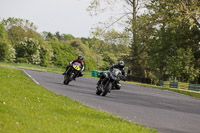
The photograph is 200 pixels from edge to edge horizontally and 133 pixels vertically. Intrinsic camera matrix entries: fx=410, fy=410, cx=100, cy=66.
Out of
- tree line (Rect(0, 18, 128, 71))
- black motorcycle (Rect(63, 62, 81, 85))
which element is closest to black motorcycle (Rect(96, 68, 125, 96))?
black motorcycle (Rect(63, 62, 81, 85))

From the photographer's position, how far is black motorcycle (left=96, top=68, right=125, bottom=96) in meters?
17.6

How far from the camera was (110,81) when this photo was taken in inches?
699

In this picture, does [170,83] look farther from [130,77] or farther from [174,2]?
[174,2]

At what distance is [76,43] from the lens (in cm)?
15462

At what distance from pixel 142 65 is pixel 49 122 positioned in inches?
2348

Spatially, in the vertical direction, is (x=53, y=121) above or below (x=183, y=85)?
below

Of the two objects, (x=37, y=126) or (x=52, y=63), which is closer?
(x=37, y=126)

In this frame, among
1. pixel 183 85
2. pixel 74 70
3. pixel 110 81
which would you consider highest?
pixel 74 70

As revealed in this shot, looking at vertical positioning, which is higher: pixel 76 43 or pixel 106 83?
pixel 76 43

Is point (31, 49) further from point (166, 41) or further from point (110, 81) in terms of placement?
point (110, 81)

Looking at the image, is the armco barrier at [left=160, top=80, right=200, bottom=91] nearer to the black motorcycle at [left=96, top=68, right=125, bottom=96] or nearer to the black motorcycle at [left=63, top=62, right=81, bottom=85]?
the black motorcycle at [left=63, top=62, right=81, bottom=85]

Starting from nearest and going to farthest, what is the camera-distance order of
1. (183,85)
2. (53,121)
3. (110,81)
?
(53,121), (110,81), (183,85)

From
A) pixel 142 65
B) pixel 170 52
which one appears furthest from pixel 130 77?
pixel 170 52

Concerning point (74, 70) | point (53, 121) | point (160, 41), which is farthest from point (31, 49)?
point (53, 121)
